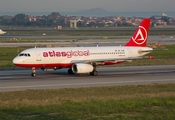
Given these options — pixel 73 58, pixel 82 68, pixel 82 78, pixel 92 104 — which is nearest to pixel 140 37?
pixel 73 58

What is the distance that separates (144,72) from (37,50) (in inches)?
422

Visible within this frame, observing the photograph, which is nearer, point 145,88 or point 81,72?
point 145,88

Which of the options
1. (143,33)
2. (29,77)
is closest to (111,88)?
(29,77)

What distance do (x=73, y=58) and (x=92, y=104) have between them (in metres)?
17.3

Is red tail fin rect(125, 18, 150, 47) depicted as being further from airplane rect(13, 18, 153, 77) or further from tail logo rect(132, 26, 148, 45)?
airplane rect(13, 18, 153, 77)

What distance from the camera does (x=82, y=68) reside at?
138ft

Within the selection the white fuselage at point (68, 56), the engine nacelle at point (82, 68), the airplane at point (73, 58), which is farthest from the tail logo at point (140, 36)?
the engine nacelle at point (82, 68)

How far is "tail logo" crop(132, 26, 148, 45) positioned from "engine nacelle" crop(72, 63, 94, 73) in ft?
26.6

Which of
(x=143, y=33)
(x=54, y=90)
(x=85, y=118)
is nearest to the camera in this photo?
(x=85, y=118)

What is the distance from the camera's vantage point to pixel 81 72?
42.0 m

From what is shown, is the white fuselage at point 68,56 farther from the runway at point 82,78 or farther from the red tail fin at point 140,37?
the red tail fin at point 140,37

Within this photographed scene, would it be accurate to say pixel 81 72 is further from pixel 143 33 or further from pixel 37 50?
pixel 143 33

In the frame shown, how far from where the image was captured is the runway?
36594 millimetres

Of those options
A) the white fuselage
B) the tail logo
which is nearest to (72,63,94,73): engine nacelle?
Answer: the white fuselage
